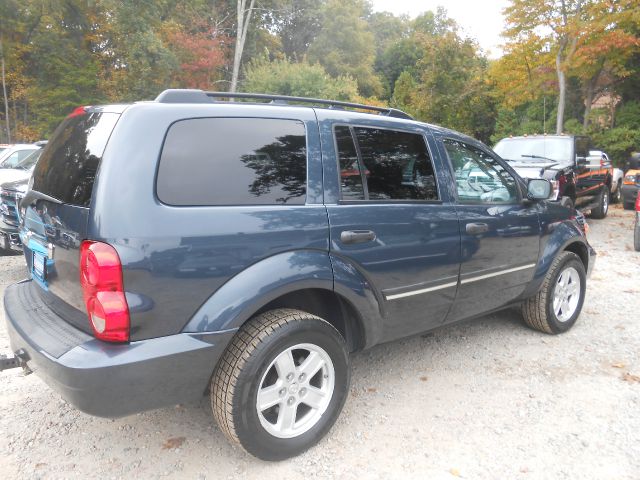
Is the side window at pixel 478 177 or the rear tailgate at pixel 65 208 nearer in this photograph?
the rear tailgate at pixel 65 208

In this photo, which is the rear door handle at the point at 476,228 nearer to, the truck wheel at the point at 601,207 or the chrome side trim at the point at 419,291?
the chrome side trim at the point at 419,291

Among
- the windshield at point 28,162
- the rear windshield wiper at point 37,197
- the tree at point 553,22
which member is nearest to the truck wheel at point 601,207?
the tree at point 553,22

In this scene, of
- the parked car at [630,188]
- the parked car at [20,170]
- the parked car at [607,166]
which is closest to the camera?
the parked car at [20,170]

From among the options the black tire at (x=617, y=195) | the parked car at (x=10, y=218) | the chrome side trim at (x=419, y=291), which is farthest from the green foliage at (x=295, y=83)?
the chrome side trim at (x=419, y=291)

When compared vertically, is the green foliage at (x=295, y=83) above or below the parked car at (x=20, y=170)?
above

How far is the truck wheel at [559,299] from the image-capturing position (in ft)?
13.6

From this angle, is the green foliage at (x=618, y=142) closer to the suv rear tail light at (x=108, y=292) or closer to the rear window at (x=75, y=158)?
the rear window at (x=75, y=158)

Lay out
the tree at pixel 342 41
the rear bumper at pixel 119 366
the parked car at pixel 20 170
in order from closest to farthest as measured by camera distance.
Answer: the rear bumper at pixel 119 366
the parked car at pixel 20 170
the tree at pixel 342 41

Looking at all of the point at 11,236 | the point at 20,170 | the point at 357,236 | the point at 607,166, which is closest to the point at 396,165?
the point at 357,236

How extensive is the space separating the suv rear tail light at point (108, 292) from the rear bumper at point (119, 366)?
0.23 feet

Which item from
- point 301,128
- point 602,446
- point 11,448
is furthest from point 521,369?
point 11,448

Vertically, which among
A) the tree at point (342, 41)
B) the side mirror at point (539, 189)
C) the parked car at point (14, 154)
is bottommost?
the side mirror at point (539, 189)

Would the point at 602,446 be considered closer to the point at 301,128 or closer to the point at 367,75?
the point at 301,128

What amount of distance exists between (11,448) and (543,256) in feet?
13.0
